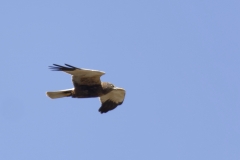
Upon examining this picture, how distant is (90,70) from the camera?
18.3m

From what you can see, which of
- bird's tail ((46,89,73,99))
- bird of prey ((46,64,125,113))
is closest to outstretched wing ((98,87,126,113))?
bird of prey ((46,64,125,113))

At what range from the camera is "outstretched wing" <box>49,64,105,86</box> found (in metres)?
18.1

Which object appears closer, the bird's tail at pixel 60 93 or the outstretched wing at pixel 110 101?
the bird's tail at pixel 60 93

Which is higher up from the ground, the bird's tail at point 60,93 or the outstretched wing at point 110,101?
the outstretched wing at point 110,101

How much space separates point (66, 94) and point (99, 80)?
0.90 meters

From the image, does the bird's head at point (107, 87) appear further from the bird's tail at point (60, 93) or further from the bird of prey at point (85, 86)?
the bird's tail at point (60, 93)

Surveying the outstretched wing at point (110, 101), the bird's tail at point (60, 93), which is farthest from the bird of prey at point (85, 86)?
the outstretched wing at point (110, 101)

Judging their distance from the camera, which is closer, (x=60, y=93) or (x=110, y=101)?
(x=60, y=93)

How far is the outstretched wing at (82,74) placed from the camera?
59.3 ft

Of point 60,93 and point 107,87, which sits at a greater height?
point 107,87

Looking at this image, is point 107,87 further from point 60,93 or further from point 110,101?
point 110,101

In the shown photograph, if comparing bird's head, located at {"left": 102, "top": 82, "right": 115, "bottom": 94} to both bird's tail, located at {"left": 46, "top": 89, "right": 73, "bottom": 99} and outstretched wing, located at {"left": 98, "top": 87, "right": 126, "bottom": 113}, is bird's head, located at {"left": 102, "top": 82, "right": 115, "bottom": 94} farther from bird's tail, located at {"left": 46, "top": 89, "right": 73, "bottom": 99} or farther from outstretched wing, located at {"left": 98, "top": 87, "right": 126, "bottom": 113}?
outstretched wing, located at {"left": 98, "top": 87, "right": 126, "bottom": 113}

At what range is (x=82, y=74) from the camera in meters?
18.5

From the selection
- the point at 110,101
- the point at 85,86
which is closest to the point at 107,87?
the point at 85,86
